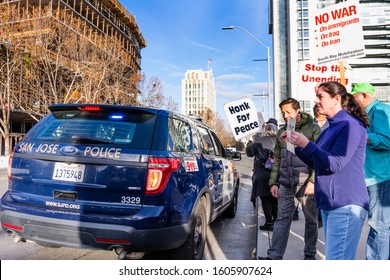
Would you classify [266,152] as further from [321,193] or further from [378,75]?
[378,75]

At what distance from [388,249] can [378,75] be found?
3770 inches

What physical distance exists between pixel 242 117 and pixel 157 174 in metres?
4.87

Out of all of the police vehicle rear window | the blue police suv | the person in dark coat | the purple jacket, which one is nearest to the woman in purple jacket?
the purple jacket

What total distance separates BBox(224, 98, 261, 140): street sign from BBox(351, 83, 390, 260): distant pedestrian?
4.34 m

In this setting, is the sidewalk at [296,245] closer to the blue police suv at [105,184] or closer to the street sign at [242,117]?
the blue police suv at [105,184]

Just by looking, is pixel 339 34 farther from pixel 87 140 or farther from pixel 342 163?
pixel 87 140

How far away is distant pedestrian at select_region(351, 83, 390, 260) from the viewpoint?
3035 millimetres

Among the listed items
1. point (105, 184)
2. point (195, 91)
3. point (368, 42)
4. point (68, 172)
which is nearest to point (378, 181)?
point (105, 184)

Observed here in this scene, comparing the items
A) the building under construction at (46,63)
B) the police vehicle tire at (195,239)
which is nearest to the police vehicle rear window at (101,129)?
the police vehicle tire at (195,239)

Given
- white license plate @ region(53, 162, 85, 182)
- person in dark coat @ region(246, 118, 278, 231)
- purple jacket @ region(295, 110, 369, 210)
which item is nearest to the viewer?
purple jacket @ region(295, 110, 369, 210)

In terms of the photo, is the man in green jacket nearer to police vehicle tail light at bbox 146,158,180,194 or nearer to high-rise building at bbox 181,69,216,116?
police vehicle tail light at bbox 146,158,180,194

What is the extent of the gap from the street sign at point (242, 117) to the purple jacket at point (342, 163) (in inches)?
205

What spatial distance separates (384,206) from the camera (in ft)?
10.3
